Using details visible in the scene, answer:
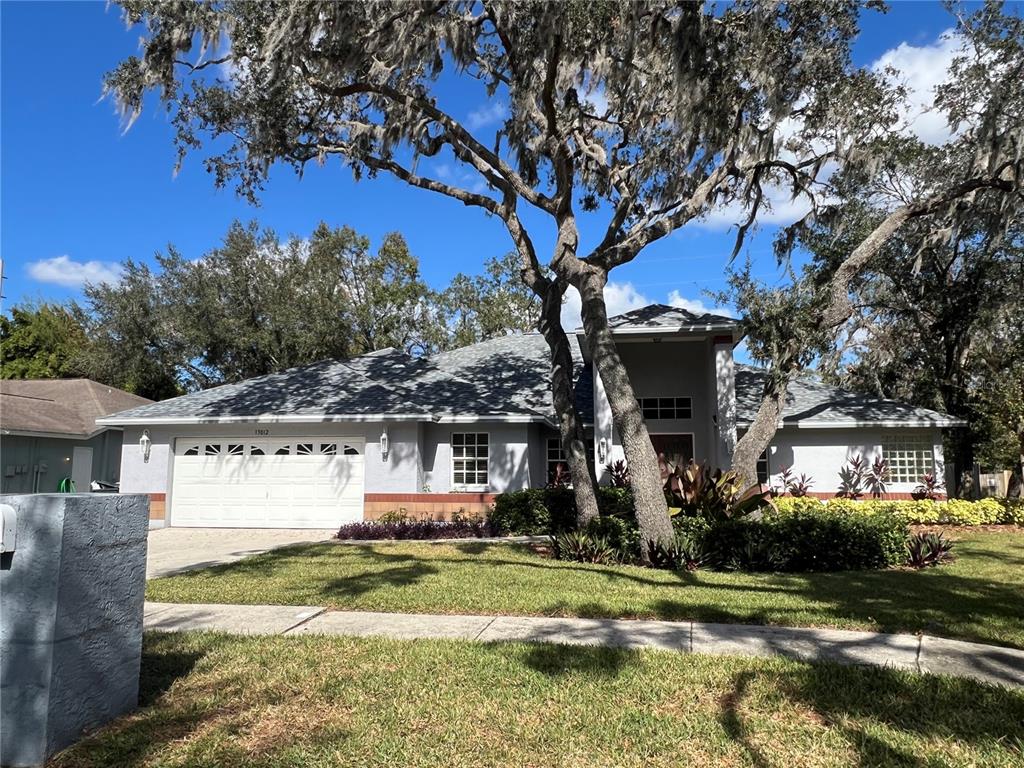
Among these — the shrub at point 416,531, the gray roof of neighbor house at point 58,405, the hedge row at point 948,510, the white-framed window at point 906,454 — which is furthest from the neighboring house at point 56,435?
the white-framed window at point 906,454

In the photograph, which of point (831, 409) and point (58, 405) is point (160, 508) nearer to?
point (58, 405)

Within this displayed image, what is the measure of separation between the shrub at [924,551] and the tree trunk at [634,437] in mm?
3553

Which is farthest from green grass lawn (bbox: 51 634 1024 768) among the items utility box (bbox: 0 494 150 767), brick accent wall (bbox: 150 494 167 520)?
brick accent wall (bbox: 150 494 167 520)

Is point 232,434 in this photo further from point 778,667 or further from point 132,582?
point 778,667

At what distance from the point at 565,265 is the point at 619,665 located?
793 cm

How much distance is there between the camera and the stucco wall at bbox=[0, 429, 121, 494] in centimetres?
2048

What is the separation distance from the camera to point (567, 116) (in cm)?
1317

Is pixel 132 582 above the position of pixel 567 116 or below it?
below

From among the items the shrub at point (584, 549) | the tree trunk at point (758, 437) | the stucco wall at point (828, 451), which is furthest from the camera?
the stucco wall at point (828, 451)

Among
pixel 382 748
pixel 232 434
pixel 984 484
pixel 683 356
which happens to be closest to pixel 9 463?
pixel 232 434

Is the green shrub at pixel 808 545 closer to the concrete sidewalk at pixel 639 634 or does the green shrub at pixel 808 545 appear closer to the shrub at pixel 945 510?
the concrete sidewalk at pixel 639 634

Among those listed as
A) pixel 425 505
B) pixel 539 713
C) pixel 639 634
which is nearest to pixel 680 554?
pixel 639 634

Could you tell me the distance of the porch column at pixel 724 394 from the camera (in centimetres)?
1653

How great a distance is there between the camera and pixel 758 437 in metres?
13.8
